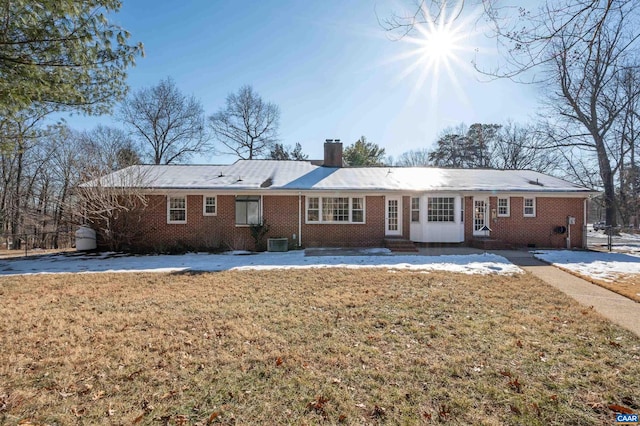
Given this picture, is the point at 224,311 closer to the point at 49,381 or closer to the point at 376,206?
the point at 49,381

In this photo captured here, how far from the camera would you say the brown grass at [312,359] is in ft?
9.09

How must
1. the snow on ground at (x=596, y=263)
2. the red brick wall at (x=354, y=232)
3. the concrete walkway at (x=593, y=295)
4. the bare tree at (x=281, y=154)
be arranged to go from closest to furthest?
the concrete walkway at (x=593, y=295), the snow on ground at (x=596, y=263), the red brick wall at (x=354, y=232), the bare tree at (x=281, y=154)

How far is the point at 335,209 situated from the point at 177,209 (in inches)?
285

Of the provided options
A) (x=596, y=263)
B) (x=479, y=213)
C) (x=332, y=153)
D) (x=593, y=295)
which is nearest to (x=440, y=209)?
(x=479, y=213)

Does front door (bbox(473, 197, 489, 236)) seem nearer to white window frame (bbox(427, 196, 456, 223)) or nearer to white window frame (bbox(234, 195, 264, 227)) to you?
white window frame (bbox(427, 196, 456, 223))

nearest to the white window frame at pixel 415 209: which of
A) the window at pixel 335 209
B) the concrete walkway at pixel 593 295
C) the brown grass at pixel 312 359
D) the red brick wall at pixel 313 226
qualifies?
the red brick wall at pixel 313 226

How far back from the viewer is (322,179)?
15.0 m

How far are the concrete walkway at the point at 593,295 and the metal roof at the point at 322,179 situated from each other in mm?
5567

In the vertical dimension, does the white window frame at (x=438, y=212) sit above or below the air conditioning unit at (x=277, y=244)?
above

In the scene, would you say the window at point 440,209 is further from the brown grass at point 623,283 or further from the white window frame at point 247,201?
the white window frame at point 247,201

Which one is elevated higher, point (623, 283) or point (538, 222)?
point (538, 222)

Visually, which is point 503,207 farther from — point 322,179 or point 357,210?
point 322,179

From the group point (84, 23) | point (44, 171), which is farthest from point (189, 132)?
point (84, 23)

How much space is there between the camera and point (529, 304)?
5.86 meters
